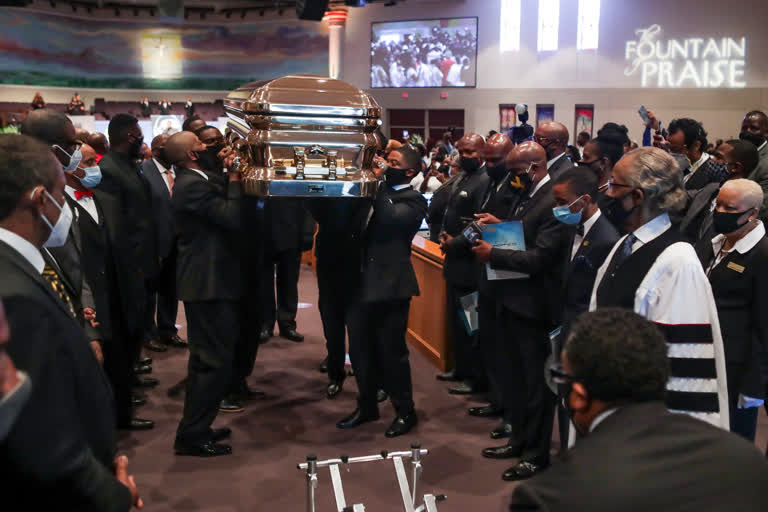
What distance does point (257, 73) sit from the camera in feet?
75.6

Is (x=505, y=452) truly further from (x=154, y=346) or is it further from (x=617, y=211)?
(x=154, y=346)

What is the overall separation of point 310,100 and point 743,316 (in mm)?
2253

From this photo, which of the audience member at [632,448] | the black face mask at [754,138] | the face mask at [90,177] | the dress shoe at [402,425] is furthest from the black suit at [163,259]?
the audience member at [632,448]

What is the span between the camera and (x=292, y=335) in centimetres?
637

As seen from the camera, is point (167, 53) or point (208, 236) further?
point (167, 53)

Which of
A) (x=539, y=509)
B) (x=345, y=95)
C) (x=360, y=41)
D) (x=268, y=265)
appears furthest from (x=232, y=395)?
(x=360, y=41)

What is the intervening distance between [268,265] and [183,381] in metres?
1.11

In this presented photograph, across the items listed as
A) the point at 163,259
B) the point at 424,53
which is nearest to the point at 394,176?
the point at 163,259

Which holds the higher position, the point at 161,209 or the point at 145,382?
the point at 161,209

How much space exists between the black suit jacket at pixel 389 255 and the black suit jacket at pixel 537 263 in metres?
0.58

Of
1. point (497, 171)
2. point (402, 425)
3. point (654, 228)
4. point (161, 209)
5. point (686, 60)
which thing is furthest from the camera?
point (686, 60)

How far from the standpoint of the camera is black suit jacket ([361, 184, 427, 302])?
4234 millimetres

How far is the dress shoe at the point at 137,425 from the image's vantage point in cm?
445

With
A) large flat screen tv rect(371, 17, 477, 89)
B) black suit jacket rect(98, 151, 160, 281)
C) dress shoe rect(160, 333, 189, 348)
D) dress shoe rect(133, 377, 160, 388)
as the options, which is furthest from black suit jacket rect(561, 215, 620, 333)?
large flat screen tv rect(371, 17, 477, 89)
